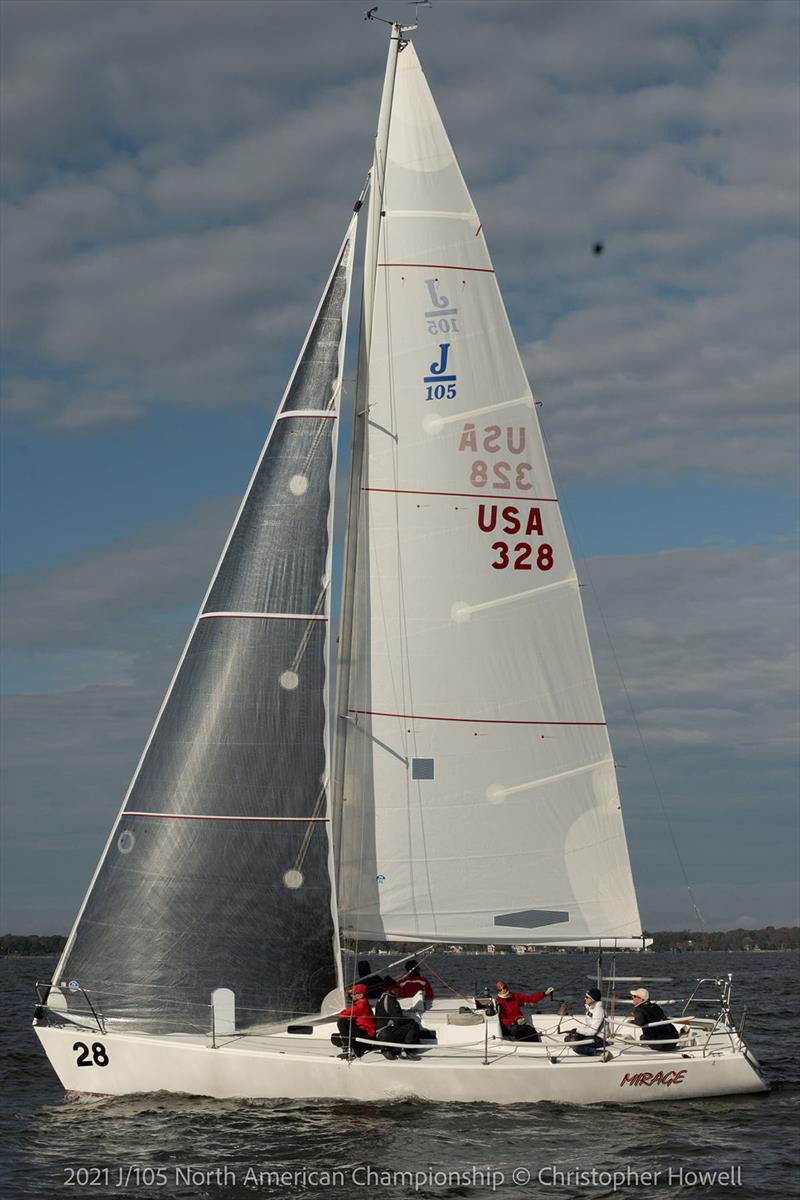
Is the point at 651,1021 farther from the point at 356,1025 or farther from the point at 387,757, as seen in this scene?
the point at 387,757

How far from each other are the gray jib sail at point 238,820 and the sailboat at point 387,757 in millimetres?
29

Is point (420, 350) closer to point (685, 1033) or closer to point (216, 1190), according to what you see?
point (685, 1033)

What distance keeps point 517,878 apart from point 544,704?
238cm

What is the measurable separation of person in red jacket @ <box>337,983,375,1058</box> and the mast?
11.1 feet

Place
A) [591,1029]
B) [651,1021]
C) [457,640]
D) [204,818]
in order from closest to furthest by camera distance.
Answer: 1. [591,1029]
2. [204,818]
3. [651,1021]
4. [457,640]

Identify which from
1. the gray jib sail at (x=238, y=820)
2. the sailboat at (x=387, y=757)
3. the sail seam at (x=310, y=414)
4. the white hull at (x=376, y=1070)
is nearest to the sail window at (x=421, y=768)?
the sailboat at (x=387, y=757)

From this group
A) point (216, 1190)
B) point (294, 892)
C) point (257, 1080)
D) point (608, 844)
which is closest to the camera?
point (216, 1190)

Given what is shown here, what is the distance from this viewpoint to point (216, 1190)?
46.5 feet

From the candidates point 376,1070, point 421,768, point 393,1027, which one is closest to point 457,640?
point 421,768

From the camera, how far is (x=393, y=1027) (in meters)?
16.8

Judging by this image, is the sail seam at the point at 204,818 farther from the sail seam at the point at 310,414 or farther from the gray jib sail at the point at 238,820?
the sail seam at the point at 310,414

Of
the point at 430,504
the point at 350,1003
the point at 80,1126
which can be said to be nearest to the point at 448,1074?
the point at 350,1003

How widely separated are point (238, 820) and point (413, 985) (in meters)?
3.52

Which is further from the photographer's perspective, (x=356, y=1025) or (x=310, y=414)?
(x=310, y=414)
